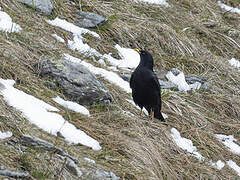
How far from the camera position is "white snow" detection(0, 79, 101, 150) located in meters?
4.43

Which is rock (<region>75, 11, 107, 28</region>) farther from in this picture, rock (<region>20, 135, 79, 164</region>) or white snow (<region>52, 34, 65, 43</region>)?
rock (<region>20, 135, 79, 164</region>)

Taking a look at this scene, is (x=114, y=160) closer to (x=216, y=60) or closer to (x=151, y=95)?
(x=151, y=95)

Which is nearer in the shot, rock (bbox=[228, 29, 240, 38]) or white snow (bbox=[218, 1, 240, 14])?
rock (bbox=[228, 29, 240, 38])

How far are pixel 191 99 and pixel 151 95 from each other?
3.48 feet

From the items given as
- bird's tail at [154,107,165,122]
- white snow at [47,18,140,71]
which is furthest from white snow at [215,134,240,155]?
white snow at [47,18,140,71]

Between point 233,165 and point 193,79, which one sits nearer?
point 233,165

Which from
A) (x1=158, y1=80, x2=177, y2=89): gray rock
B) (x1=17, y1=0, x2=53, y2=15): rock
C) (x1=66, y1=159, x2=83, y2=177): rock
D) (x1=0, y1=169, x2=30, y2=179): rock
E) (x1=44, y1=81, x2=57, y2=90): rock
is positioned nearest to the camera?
(x1=0, y1=169, x2=30, y2=179): rock

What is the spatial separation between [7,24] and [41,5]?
48.6 inches

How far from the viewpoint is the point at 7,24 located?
254 inches

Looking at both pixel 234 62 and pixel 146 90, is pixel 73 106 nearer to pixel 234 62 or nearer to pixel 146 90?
pixel 146 90

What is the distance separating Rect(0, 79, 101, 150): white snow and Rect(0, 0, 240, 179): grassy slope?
0.11 m

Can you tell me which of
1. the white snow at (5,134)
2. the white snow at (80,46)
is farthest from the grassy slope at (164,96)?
the white snow at (80,46)

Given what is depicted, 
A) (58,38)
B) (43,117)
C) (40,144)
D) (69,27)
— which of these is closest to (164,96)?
(58,38)

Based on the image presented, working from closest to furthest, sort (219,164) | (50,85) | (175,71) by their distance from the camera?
(50,85)
(219,164)
(175,71)
